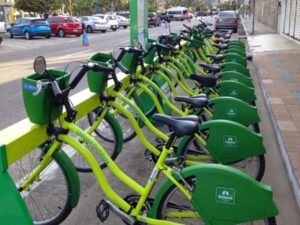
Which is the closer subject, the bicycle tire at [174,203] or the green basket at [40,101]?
the bicycle tire at [174,203]

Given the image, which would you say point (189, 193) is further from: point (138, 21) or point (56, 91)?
point (138, 21)

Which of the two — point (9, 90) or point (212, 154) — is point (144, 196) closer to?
point (212, 154)

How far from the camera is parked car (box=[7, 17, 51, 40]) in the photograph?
26484mm

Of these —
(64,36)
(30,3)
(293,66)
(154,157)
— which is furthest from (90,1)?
(154,157)

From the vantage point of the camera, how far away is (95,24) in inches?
1309

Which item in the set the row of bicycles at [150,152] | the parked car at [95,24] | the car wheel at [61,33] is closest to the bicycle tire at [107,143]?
the row of bicycles at [150,152]

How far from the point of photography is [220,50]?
8.22 metres

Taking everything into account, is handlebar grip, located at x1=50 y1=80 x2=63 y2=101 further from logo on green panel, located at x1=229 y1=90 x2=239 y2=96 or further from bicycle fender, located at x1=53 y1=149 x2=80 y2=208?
logo on green panel, located at x1=229 y1=90 x2=239 y2=96

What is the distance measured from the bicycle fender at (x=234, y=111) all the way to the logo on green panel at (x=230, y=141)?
71 cm

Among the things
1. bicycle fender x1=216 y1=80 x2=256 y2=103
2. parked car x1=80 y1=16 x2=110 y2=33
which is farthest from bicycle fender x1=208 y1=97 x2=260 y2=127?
parked car x1=80 y1=16 x2=110 y2=33

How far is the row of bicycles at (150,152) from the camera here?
260 cm

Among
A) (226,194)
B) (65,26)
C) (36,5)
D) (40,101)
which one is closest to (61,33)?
(65,26)

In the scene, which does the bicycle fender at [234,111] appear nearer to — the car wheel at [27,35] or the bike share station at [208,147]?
the bike share station at [208,147]

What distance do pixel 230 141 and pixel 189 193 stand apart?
110cm
